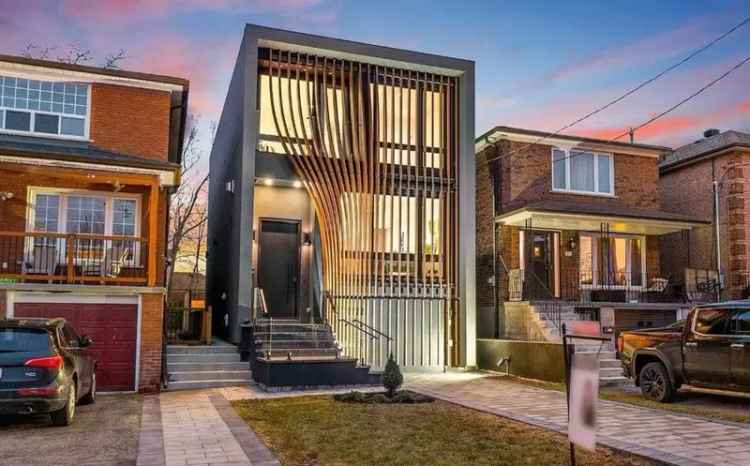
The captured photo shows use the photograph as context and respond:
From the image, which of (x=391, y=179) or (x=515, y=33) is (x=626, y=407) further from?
(x=515, y=33)

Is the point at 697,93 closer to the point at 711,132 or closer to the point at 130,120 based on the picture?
the point at 130,120

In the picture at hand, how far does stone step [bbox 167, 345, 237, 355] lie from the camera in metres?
15.0

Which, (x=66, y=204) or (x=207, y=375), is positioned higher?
(x=66, y=204)

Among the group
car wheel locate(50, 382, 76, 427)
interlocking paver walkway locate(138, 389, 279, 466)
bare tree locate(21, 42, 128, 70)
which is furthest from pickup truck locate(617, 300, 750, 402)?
bare tree locate(21, 42, 128, 70)

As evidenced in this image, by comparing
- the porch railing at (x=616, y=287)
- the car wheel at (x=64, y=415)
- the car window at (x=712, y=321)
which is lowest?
the car wheel at (x=64, y=415)

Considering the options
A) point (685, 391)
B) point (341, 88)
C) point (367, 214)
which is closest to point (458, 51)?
point (341, 88)

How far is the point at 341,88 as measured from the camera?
17625mm

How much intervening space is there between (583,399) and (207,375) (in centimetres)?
1074

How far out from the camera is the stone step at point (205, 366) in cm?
1423

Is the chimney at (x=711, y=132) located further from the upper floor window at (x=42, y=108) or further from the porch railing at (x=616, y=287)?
the upper floor window at (x=42, y=108)

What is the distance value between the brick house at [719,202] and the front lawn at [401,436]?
15.7 m

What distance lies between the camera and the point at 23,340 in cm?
898

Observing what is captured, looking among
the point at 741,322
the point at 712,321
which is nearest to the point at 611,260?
the point at 712,321

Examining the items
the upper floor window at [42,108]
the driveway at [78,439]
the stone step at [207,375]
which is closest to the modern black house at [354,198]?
the stone step at [207,375]
